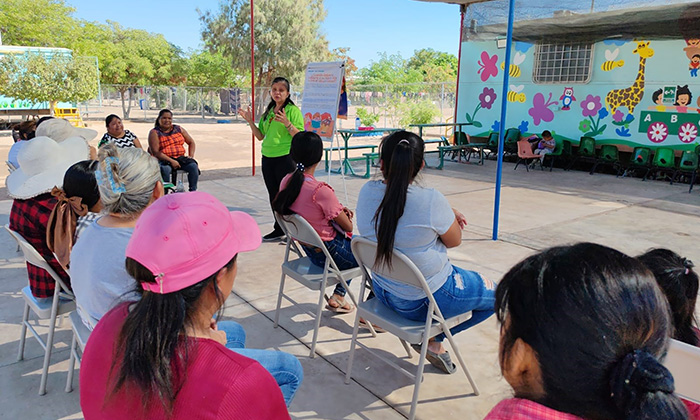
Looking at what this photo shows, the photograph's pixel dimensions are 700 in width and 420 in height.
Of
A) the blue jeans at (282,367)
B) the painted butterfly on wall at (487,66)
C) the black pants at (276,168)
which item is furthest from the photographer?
the painted butterfly on wall at (487,66)

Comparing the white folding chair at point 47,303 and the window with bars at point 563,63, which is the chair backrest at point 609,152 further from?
the white folding chair at point 47,303

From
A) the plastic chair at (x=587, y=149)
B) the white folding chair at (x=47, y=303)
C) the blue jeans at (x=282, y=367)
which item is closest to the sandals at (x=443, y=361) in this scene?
the blue jeans at (x=282, y=367)

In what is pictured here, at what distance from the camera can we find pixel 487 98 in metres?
11.9

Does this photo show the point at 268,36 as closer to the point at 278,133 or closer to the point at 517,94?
the point at 517,94

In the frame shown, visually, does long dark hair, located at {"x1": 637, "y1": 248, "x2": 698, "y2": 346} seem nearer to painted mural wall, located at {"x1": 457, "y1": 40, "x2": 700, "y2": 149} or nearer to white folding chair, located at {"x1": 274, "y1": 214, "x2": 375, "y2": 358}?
white folding chair, located at {"x1": 274, "y1": 214, "x2": 375, "y2": 358}

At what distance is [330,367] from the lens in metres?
2.85

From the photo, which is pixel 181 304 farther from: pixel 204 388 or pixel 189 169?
pixel 189 169

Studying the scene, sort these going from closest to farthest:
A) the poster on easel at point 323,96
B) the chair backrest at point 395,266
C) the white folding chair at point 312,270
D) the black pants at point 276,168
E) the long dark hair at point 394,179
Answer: the chair backrest at point 395,266, the long dark hair at point 394,179, the white folding chair at point 312,270, the black pants at point 276,168, the poster on easel at point 323,96

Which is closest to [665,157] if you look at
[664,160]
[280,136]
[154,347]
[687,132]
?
[664,160]

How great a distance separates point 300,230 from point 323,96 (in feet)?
11.4

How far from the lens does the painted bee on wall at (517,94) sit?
37.2ft

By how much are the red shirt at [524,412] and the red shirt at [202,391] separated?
0.48m

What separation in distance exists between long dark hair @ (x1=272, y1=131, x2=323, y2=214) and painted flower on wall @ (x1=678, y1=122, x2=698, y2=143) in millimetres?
8012

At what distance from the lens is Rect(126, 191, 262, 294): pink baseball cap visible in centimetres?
113
